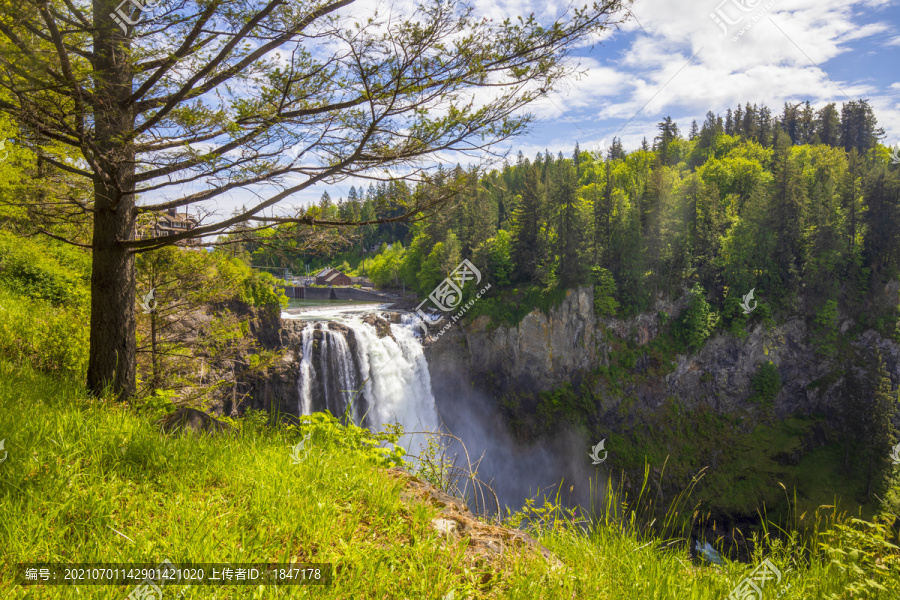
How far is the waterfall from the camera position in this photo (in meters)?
23.4

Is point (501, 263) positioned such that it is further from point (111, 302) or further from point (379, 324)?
point (111, 302)

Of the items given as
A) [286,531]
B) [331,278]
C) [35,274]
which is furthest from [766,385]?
[331,278]

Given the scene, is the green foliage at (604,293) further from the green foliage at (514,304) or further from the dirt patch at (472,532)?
the dirt patch at (472,532)

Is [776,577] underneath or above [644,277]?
underneath

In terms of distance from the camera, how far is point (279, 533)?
230 cm

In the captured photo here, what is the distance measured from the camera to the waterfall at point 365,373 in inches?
922

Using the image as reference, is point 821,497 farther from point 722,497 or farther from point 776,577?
point 776,577

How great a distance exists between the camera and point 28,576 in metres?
1.85

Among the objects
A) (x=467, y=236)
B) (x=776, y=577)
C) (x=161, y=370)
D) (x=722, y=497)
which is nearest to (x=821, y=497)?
(x=722, y=497)

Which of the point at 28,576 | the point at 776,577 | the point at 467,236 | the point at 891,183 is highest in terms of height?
the point at 891,183

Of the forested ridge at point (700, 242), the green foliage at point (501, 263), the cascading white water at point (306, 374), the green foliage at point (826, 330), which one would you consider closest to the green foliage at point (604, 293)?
the forested ridge at point (700, 242)

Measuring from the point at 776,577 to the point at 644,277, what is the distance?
35.6 meters

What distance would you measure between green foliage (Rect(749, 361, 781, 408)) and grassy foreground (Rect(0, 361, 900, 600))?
38495 mm

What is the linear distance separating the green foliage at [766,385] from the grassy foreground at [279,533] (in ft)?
126
